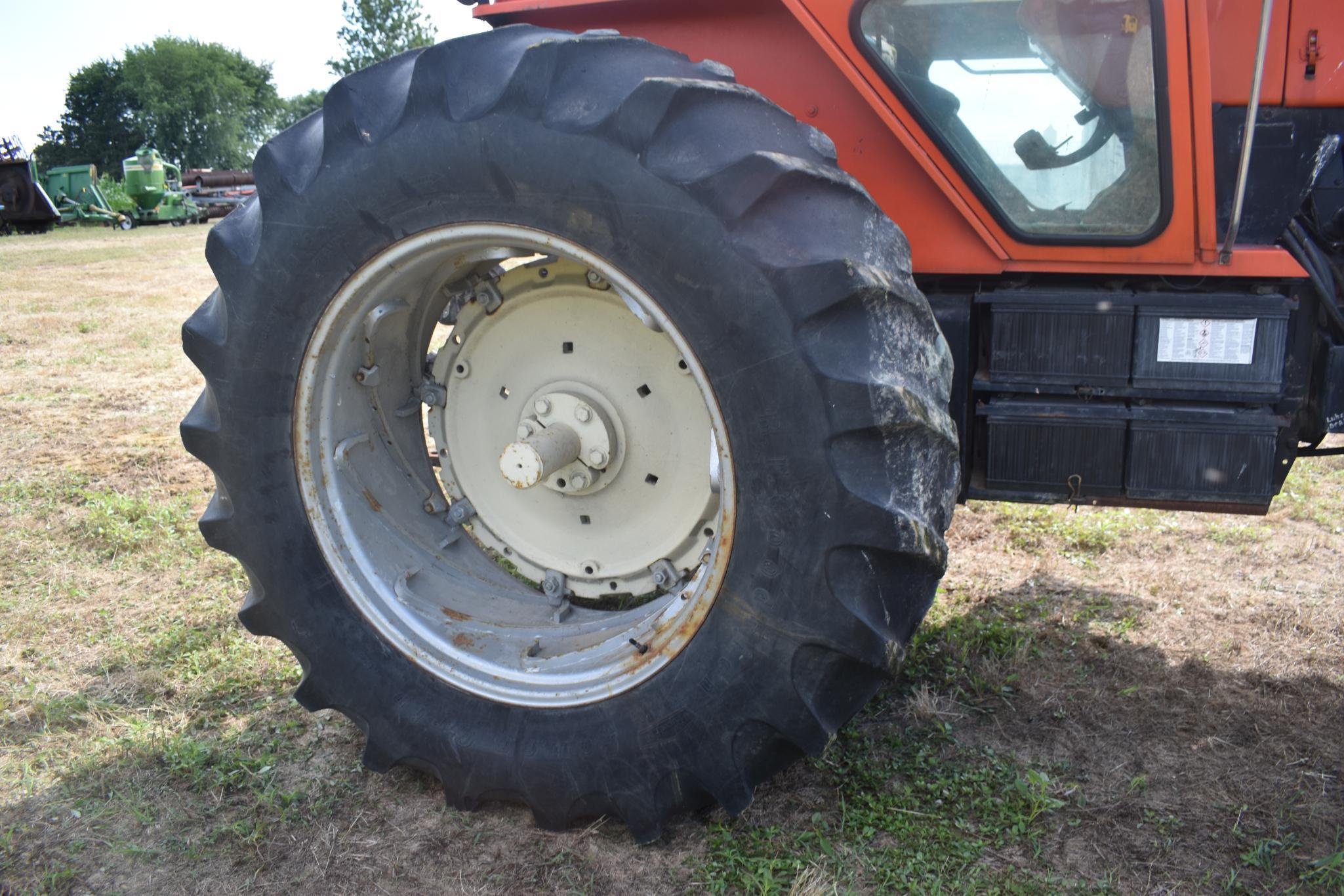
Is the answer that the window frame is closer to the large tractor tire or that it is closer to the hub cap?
the large tractor tire

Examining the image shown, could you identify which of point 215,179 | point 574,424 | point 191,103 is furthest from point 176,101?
point 574,424

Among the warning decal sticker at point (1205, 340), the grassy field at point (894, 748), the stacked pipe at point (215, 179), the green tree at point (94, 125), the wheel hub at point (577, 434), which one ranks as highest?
the green tree at point (94, 125)

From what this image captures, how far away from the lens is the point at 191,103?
167 feet

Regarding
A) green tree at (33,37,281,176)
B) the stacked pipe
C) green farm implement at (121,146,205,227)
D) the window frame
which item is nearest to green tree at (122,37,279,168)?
green tree at (33,37,281,176)

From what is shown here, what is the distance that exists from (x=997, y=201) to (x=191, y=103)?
5762cm

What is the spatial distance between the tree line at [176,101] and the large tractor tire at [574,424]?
47776mm

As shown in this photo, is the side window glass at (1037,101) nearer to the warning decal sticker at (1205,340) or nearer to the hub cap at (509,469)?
the warning decal sticker at (1205,340)

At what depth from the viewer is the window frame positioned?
2.02m

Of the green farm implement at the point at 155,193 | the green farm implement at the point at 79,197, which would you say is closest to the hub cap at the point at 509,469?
the green farm implement at the point at 79,197

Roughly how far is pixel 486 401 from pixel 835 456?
1150mm

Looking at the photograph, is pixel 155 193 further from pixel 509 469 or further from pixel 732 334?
pixel 732 334

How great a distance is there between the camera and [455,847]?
84.1 inches

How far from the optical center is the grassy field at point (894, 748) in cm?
204

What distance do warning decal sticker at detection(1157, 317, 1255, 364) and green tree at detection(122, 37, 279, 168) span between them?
53661mm
